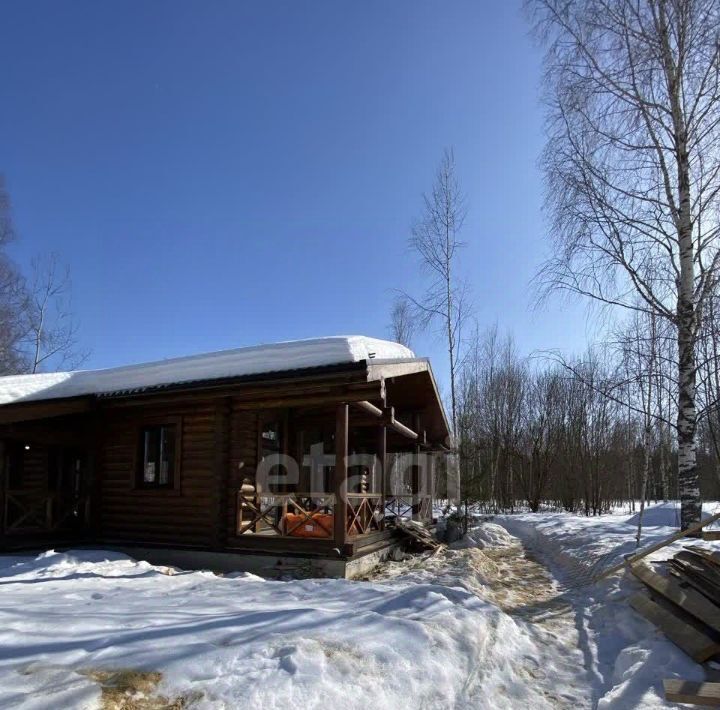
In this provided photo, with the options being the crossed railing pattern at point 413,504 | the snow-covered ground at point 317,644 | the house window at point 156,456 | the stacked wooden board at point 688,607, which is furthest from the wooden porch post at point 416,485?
the stacked wooden board at point 688,607

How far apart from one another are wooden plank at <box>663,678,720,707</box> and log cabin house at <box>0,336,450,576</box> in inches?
212

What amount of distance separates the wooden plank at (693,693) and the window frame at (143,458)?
8.79 meters

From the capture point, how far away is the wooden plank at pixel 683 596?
5209 mm

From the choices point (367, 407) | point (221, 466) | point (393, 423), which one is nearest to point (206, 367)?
point (221, 466)

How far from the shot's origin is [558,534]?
1417 centimetres

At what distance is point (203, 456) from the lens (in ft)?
35.0

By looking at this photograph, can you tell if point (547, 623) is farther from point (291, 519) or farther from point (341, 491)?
point (291, 519)

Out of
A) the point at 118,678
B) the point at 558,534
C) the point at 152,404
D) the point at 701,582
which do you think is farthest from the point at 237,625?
the point at 558,534

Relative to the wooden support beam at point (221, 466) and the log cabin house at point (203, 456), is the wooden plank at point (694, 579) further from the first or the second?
the wooden support beam at point (221, 466)

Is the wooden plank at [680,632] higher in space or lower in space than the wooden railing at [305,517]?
lower

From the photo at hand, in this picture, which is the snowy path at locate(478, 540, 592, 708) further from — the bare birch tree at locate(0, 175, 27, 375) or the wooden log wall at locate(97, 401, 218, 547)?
the bare birch tree at locate(0, 175, 27, 375)

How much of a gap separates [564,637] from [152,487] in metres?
8.22

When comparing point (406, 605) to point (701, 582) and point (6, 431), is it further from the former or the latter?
point (6, 431)

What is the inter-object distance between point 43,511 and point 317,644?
1065cm
